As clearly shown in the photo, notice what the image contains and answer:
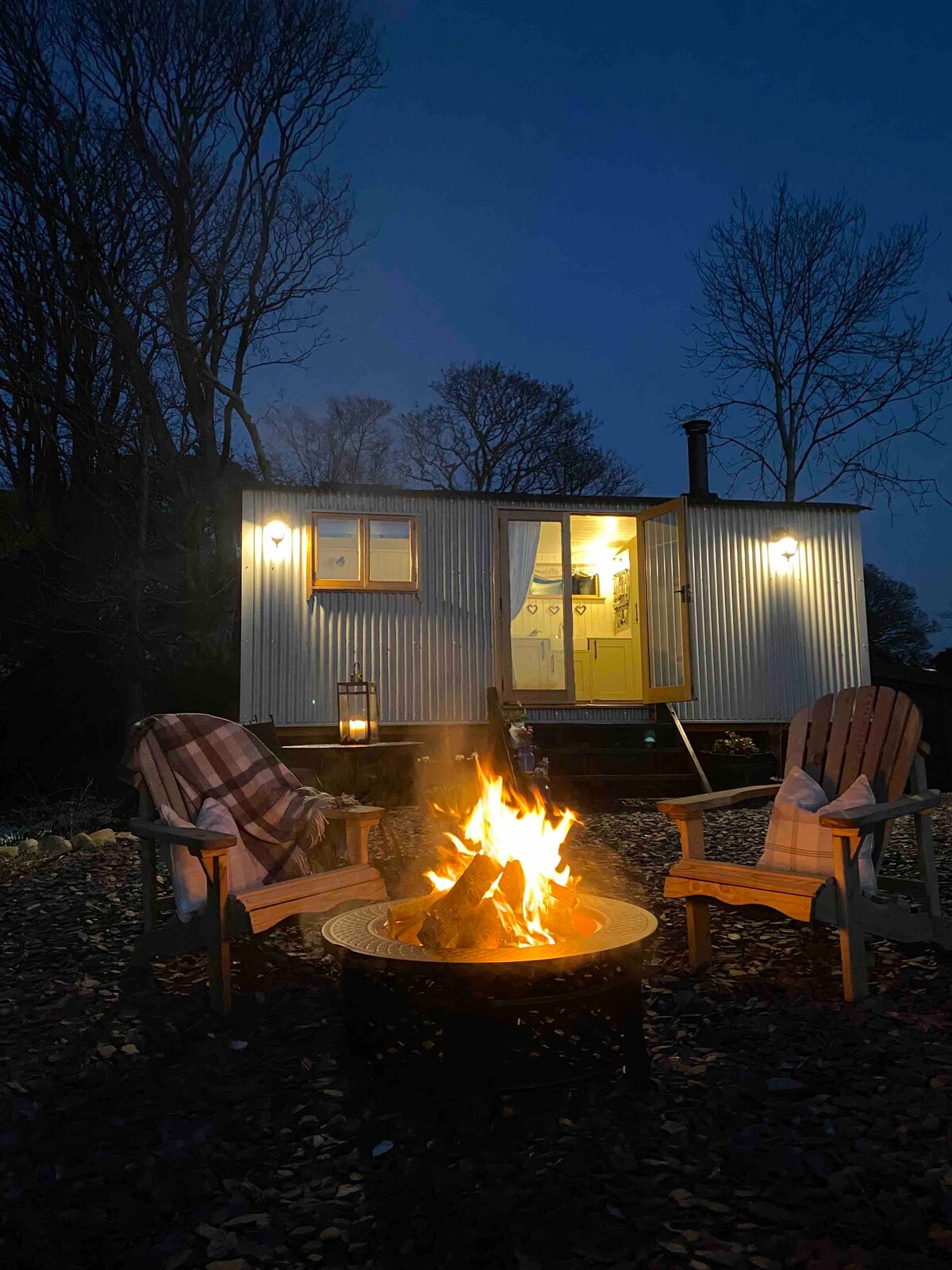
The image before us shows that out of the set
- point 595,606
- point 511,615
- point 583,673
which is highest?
point 595,606

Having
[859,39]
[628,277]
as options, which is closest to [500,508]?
[859,39]

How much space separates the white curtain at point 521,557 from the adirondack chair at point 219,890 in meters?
6.57

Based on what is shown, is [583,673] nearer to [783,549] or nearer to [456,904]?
[783,549]

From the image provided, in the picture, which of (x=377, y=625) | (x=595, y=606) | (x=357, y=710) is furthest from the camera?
(x=595, y=606)

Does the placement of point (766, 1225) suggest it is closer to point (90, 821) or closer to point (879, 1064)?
point (879, 1064)

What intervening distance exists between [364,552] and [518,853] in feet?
21.8

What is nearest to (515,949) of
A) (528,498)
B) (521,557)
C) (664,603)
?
(664,603)

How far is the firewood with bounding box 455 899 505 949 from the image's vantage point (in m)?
2.44

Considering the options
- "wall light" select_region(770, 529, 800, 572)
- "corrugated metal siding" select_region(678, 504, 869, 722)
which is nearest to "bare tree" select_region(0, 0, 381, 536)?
"corrugated metal siding" select_region(678, 504, 869, 722)

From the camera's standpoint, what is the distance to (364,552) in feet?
30.5

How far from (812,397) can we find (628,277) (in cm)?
9120

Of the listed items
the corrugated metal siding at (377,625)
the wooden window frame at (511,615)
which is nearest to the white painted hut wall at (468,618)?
the corrugated metal siding at (377,625)

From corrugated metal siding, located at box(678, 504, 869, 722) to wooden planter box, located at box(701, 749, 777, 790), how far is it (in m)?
0.92

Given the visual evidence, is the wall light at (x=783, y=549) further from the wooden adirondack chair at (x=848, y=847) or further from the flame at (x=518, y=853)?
the flame at (x=518, y=853)
